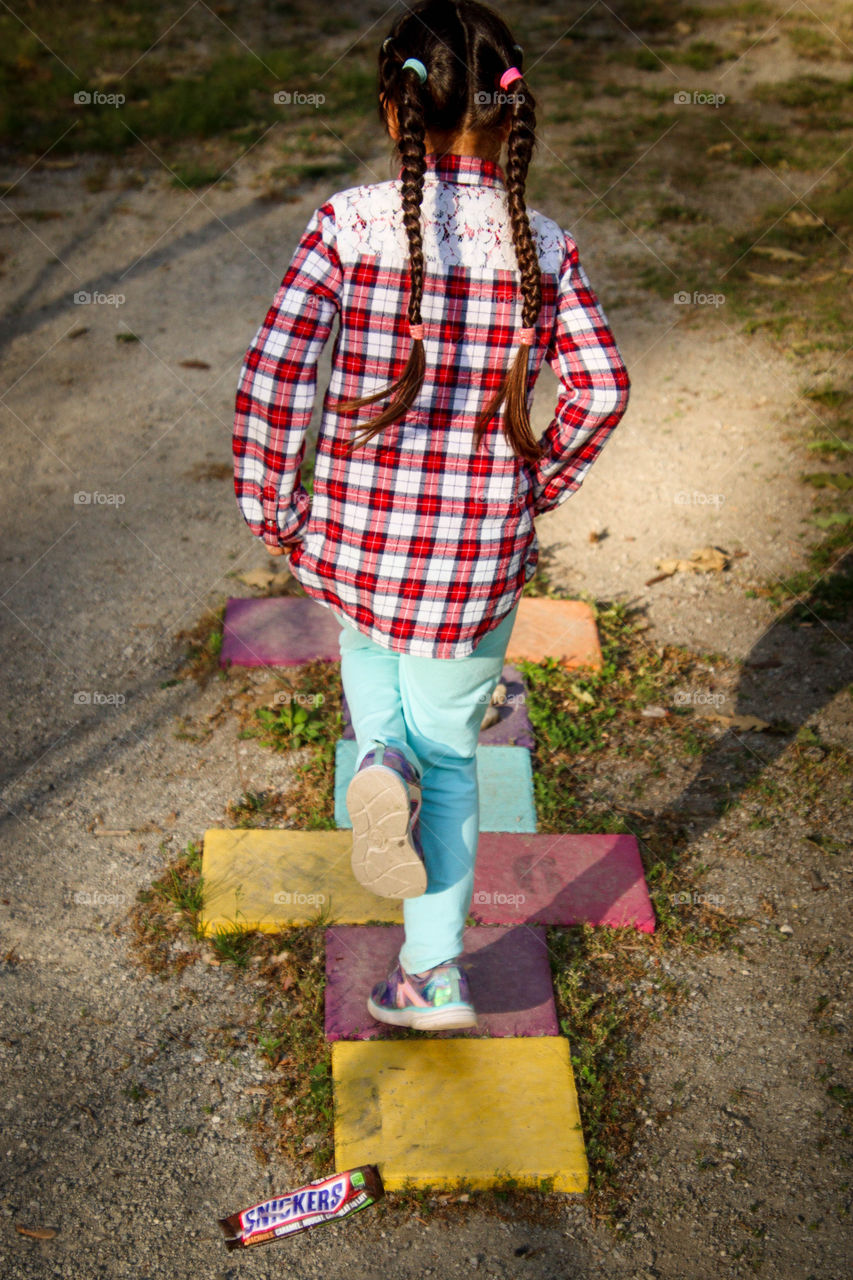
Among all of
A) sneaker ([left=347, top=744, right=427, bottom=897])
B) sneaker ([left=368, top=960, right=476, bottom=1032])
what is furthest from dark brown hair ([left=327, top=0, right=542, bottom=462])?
sneaker ([left=368, top=960, right=476, bottom=1032])

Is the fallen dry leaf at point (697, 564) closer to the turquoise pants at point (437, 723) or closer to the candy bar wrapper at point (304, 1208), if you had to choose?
the turquoise pants at point (437, 723)

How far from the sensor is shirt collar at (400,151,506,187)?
65.7 inches

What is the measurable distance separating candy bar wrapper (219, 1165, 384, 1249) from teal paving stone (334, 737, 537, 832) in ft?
3.21

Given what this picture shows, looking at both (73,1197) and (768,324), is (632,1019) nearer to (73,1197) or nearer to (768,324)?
(73,1197)

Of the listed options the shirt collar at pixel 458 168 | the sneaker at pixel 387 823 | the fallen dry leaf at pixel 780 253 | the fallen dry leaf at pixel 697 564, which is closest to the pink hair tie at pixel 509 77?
the shirt collar at pixel 458 168

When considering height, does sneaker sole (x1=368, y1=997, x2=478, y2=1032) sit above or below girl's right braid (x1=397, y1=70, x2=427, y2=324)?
below

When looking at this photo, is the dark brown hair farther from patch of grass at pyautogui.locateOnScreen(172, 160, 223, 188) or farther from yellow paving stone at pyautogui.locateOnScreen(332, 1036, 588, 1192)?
patch of grass at pyautogui.locateOnScreen(172, 160, 223, 188)

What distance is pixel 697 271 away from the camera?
18.7 feet

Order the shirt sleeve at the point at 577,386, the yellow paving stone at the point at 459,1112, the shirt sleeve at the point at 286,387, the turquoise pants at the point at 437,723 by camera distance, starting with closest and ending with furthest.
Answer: the shirt sleeve at the point at 286,387 < the shirt sleeve at the point at 577,386 < the turquoise pants at the point at 437,723 < the yellow paving stone at the point at 459,1112

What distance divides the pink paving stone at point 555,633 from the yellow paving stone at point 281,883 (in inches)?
38.4

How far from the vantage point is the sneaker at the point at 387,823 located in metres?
1.85

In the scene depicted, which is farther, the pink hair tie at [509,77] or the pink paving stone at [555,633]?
the pink paving stone at [555,633]

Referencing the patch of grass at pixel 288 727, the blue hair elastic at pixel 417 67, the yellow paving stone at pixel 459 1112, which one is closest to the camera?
the blue hair elastic at pixel 417 67

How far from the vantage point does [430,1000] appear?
2.23 meters
